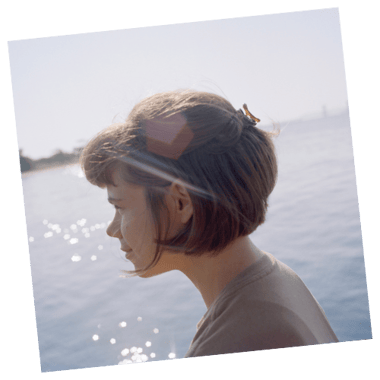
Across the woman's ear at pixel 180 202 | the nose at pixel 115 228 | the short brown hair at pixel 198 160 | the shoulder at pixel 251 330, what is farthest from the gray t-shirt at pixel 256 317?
the nose at pixel 115 228

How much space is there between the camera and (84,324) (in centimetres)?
167

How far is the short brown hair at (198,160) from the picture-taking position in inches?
50.6

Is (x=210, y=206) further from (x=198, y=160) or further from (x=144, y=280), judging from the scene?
(x=144, y=280)

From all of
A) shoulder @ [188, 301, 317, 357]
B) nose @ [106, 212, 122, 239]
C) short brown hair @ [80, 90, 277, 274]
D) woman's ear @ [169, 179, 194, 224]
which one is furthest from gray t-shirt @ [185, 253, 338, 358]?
nose @ [106, 212, 122, 239]

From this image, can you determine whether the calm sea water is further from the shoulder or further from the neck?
the shoulder

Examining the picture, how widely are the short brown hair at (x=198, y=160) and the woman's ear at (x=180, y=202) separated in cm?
1

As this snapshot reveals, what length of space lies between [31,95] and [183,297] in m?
1.01

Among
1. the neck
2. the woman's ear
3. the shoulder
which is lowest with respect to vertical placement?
the shoulder

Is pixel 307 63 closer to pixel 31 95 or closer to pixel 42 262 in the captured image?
pixel 31 95

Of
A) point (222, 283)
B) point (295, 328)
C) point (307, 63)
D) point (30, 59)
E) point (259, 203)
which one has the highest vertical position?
point (30, 59)

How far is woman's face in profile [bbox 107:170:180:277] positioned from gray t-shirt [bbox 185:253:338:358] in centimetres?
29

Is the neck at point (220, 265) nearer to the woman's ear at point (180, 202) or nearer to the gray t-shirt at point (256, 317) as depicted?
the gray t-shirt at point (256, 317)

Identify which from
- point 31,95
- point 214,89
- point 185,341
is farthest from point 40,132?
point 185,341

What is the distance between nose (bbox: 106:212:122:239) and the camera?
1531 millimetres
